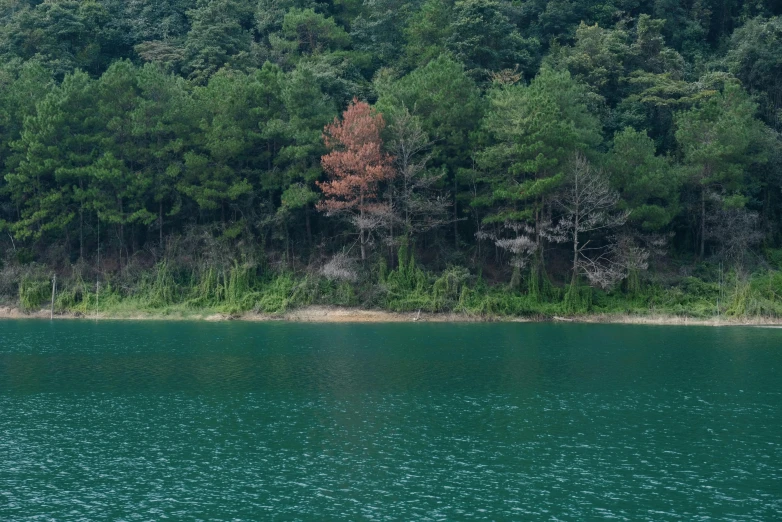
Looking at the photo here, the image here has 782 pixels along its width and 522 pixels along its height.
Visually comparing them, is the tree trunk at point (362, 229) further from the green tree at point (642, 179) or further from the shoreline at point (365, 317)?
the green tree at point (642, 179)

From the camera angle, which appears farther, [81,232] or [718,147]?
[81,232]

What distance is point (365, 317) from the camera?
56.5 m

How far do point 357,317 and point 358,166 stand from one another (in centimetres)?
1084

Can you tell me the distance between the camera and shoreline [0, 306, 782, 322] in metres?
53.7

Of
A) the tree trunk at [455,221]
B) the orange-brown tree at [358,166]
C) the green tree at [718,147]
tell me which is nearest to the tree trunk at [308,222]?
the orange-brown tree at [358,166]

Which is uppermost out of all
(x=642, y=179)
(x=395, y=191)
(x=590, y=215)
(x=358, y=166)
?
(x=358, y=166)

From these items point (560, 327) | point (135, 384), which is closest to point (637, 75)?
point (560, 327)

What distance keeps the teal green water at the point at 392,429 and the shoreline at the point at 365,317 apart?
7914mm

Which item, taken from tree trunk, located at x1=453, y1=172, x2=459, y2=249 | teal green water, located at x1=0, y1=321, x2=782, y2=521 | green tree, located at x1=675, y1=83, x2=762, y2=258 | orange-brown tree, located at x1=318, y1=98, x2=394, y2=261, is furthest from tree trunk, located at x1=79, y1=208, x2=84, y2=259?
green tree, located at x1=675, y1=83, x2=762, y2=258

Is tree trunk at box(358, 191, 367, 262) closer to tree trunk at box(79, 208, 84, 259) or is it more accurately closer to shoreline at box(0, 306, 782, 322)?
shoreline at box(0, 306, 782, 322)

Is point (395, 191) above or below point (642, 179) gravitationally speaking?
below

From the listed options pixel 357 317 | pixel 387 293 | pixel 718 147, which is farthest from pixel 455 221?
pixel 718 147

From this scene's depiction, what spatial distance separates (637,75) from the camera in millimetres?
69938

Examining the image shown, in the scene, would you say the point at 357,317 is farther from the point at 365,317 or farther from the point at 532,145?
the point at 532,145
